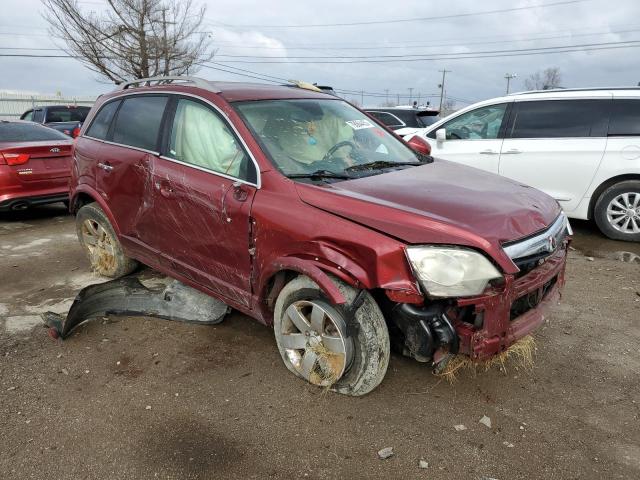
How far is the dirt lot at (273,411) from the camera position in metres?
2.40

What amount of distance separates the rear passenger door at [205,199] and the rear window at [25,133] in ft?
16.4

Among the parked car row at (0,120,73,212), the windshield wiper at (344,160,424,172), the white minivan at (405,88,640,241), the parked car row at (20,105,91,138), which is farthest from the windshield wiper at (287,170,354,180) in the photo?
the parked car row at (20,105,91,138)

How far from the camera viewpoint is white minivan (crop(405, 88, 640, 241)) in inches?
235

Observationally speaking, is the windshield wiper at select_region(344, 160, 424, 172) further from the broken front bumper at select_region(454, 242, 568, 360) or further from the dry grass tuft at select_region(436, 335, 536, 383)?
the dry grass tuft at select_region(436, 335, 536, 383)

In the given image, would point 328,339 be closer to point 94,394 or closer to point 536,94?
point 94,394

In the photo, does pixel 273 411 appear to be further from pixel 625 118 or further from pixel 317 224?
pixel 625 118

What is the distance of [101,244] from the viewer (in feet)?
15.3

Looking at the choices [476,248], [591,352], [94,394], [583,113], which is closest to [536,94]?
[583,113]

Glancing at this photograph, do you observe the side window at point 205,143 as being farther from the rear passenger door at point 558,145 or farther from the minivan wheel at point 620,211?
the minivan wheel at point 620,211

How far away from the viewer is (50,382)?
3088 millimetres

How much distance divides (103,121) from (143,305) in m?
1.79

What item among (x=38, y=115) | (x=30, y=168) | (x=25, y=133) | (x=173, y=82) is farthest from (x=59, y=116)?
(x=173, y=82)

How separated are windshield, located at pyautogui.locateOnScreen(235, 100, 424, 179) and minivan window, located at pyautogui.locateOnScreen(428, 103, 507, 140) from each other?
3.43 m

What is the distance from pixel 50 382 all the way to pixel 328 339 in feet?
5.87
